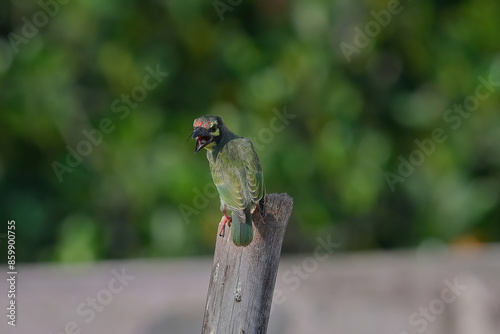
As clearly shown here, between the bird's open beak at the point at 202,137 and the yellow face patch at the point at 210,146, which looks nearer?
the bird's open beak at the point at 202,137

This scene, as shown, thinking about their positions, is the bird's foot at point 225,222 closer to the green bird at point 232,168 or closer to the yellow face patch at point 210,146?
the green bird at point 232,168

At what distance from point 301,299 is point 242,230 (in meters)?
3.36

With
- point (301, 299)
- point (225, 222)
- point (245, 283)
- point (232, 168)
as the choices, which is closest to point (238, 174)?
point (232, 168)

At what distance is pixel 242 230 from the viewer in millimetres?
3521

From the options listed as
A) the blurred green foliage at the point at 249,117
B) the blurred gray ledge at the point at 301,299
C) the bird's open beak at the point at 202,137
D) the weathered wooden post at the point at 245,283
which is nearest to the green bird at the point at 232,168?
the bird's open beak at the point at 202,137

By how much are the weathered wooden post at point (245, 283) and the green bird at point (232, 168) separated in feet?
0.37

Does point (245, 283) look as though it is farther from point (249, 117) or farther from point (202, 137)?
point (249, 117)

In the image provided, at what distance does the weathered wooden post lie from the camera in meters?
3.48

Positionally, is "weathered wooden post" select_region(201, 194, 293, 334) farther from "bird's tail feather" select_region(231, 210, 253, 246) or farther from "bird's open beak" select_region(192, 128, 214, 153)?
"bird's open beak" select_region(192, 128, 214, 153)

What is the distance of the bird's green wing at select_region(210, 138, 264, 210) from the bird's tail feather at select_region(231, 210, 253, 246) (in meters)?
0.09

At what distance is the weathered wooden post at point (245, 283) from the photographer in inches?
137

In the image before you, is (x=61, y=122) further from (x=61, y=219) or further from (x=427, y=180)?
(x=427, y=180)

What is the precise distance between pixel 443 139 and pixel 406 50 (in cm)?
104

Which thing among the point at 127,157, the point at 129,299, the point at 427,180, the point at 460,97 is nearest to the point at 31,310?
the point at 129,299
